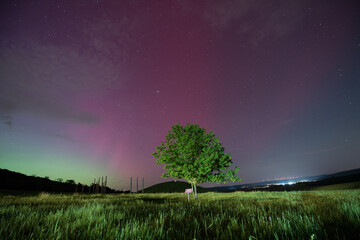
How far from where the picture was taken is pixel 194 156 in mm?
17062

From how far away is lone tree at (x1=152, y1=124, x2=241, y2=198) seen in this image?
1602 centimetres

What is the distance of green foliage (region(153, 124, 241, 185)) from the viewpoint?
16.0m

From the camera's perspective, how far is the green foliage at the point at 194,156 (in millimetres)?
16031

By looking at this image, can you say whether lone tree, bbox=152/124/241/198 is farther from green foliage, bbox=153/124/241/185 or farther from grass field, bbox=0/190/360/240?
grass field, bbox=0/190/360/240

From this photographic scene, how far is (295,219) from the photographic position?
8.39ft

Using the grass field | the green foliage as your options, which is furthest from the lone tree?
the grass field

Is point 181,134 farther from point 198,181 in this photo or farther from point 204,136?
point 198,181

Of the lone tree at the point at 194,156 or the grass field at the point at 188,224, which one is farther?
the lone tree at the point at 194,156

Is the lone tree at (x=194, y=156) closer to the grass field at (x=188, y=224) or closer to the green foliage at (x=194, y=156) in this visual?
the green foliage at (x=194, y=156)

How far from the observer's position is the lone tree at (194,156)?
16.0m

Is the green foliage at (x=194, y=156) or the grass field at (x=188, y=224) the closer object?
the grass field at (x=188, y=224)

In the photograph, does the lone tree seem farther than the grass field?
Yes

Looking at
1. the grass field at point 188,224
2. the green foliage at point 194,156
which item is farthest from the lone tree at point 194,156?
the grass field at point 188,224

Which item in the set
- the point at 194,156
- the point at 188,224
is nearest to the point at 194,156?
the point at 194,156
